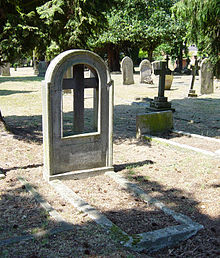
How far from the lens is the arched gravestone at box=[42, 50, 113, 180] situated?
513 centimetres

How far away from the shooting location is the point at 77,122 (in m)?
5.86

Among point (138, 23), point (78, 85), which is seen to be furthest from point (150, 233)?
point (138, 23)

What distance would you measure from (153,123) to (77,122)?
3.34 m

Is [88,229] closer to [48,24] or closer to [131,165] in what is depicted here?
[131,165]

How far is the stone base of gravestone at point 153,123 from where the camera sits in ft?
28.0

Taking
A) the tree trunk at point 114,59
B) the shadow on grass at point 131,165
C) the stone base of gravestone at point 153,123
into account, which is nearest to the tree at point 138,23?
the tree trunk at point 114,59

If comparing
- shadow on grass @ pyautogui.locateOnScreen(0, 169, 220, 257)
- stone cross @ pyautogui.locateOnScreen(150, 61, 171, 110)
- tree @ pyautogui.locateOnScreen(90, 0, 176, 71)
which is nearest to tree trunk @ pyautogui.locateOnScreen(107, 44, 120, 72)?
tree @ pyautogui.locateOnScreen(90, 0, 176, 71)

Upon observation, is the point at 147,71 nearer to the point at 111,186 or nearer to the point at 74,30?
the point at 74,30

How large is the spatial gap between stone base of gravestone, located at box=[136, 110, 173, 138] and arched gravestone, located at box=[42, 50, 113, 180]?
284 cm

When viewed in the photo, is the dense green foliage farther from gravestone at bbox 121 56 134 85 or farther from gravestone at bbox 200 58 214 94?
gravestone at bbox 121 56 134 85

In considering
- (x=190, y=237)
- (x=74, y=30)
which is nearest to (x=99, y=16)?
(x=74, y=30)

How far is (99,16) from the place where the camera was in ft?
25.1

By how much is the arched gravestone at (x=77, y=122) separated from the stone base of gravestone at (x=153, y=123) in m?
2.84

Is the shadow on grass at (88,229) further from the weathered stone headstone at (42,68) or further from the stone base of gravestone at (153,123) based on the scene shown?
the weathered stone headstone at (42,68)
